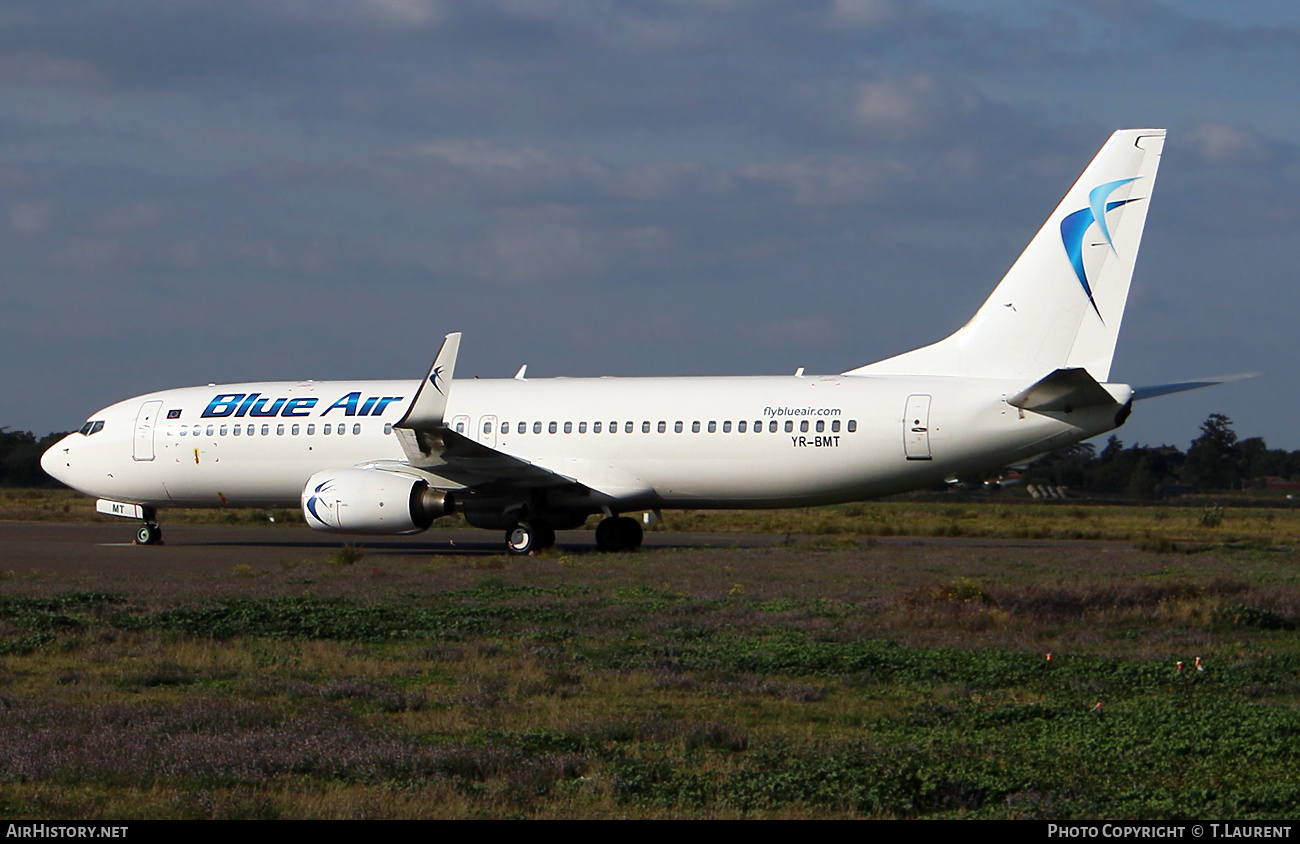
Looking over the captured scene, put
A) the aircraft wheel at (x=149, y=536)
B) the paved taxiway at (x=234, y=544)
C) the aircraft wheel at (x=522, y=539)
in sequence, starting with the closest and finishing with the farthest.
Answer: the paved taxiway at (x=234, y=544) → the aircraft wheel at (x=522, y=539) → the aircraft wheel at (x=149, y=536)

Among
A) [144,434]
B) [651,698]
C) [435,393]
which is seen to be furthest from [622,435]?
[651,698]

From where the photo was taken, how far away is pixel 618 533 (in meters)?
26.6

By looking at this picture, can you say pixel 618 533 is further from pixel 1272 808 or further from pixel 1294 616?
pixel 1272 808

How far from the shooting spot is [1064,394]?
853 inches

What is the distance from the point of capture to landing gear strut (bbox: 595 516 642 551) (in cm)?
2653

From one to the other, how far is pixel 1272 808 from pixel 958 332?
18179 mm

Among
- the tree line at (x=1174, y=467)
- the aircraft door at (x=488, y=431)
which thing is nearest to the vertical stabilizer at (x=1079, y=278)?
the aircraft door at (x=488, y=431)

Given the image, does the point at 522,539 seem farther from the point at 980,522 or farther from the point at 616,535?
the point at 980,522

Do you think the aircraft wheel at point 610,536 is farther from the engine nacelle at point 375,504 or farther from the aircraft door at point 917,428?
the aircraft door at point 917,428

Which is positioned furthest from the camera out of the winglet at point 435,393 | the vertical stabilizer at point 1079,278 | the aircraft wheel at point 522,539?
the aircraft wheel at point 522,539

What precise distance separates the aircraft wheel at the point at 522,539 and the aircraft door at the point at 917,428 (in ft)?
A: 24.0

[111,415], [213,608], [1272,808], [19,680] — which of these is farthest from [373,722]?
[111,415]

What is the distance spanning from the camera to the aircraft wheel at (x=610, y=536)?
26516 mm

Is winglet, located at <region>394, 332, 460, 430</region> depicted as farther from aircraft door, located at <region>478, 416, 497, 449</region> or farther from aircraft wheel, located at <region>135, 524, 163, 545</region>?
aircraft wheel, located at <region>135, 524, 163, 545</region>
